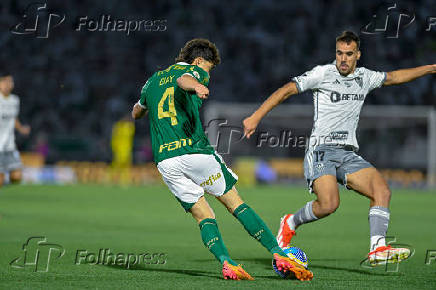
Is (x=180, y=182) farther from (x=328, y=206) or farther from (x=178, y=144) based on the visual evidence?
(x=328, y=206)

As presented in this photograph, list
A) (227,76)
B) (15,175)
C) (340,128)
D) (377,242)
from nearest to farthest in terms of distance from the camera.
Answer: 1. (377,242)
2. (340,128)
3. (15,175)
4. (227,76)

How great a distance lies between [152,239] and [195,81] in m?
4.62

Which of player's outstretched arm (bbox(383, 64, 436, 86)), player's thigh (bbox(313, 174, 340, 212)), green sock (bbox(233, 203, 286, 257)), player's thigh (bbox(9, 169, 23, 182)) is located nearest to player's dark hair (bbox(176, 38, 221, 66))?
green sock (bbox(233, 203, 286, 257))

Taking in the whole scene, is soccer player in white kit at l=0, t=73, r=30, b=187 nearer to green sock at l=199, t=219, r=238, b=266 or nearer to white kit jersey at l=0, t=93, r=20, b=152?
white kit jersey at l=0, t=93, r=20, b=152

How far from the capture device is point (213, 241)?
6434 millimetres

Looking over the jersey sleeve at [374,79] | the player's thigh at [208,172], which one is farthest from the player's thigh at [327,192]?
the player's thigh at [208,172]

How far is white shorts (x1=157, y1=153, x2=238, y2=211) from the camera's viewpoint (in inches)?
255

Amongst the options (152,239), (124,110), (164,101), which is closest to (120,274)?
(164,101)

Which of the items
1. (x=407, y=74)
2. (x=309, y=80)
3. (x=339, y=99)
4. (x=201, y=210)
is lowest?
(x=201, y=210)

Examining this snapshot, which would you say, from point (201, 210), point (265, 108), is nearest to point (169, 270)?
point (201, 210)

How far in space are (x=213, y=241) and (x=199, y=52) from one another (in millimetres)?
1517

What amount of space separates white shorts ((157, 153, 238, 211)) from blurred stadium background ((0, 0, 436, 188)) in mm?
20185

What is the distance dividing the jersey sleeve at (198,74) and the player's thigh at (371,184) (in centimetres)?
204

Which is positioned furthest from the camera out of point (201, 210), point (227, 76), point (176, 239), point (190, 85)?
point (227, 76)
